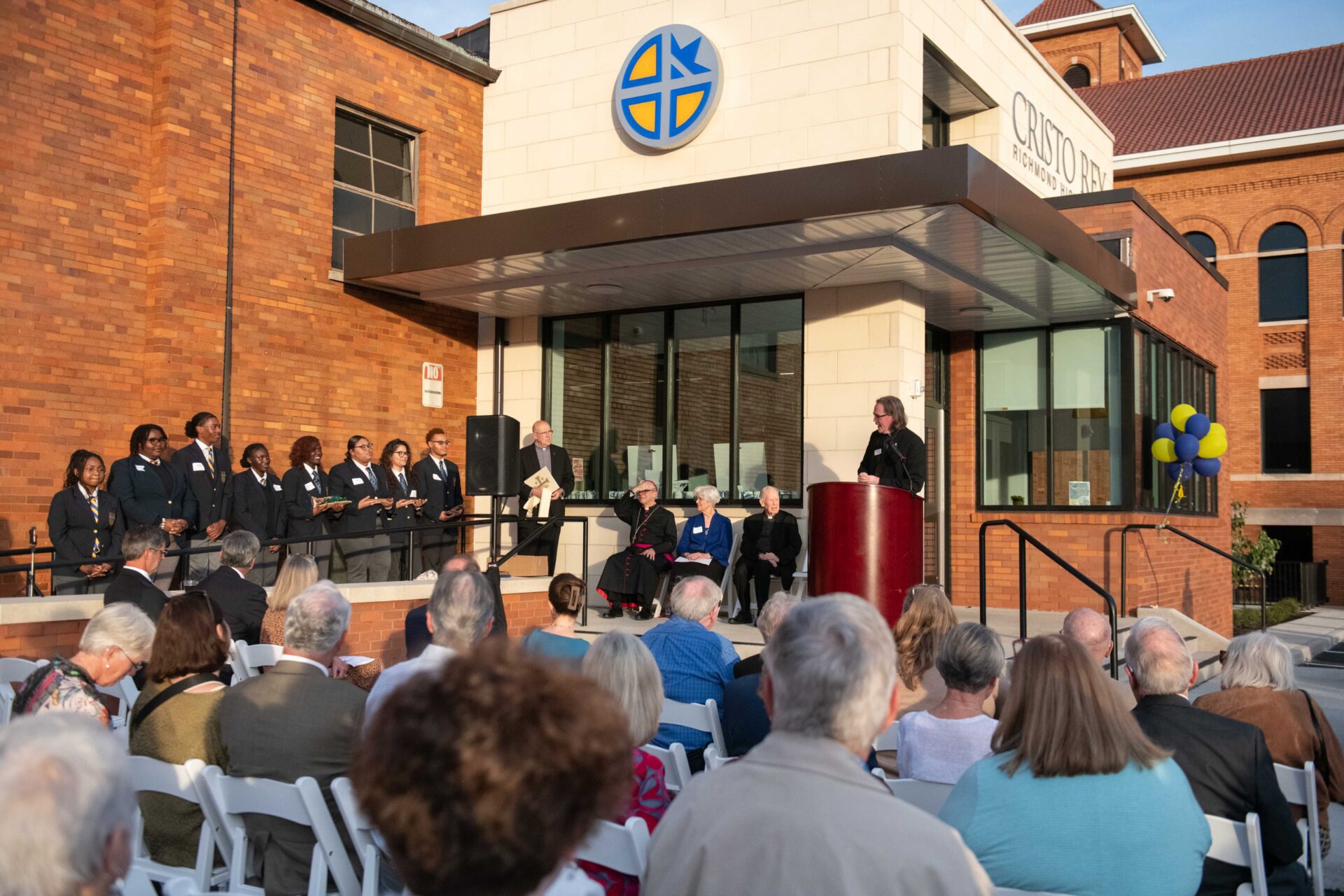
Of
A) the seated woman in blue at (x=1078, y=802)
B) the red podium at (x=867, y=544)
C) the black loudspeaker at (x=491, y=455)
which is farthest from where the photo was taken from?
the black loudspeaker at (x=491, y=455)

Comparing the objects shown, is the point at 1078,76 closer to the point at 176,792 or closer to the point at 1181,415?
the point at 1181,415

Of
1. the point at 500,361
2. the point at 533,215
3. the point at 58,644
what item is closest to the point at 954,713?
the point at 58,644

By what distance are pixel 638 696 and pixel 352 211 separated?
9.66 meters

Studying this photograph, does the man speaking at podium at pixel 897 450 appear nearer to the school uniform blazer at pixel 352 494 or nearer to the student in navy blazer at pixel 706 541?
the student in navy blazer at pixel 706 541

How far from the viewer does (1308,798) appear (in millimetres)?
3520

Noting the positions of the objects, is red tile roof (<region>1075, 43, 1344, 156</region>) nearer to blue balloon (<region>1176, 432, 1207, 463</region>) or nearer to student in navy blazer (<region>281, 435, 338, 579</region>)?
blue balloon (<region>1176, 432, 1207, 463</region>)

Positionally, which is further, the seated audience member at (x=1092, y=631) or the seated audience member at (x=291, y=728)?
the seated audience member at (x=1092, y=631)

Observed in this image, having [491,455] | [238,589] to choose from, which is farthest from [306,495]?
[238,589]

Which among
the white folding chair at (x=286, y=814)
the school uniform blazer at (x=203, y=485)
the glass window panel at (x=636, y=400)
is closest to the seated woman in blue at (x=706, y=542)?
the glass window panel at (x=636, y=400)

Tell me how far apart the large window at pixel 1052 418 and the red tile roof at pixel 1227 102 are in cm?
1575

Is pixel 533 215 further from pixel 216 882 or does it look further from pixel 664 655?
pixel 216 882

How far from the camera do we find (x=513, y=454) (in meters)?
10.6

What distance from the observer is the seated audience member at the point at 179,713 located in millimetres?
3582

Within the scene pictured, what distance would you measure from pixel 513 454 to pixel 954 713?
7.51 meters
